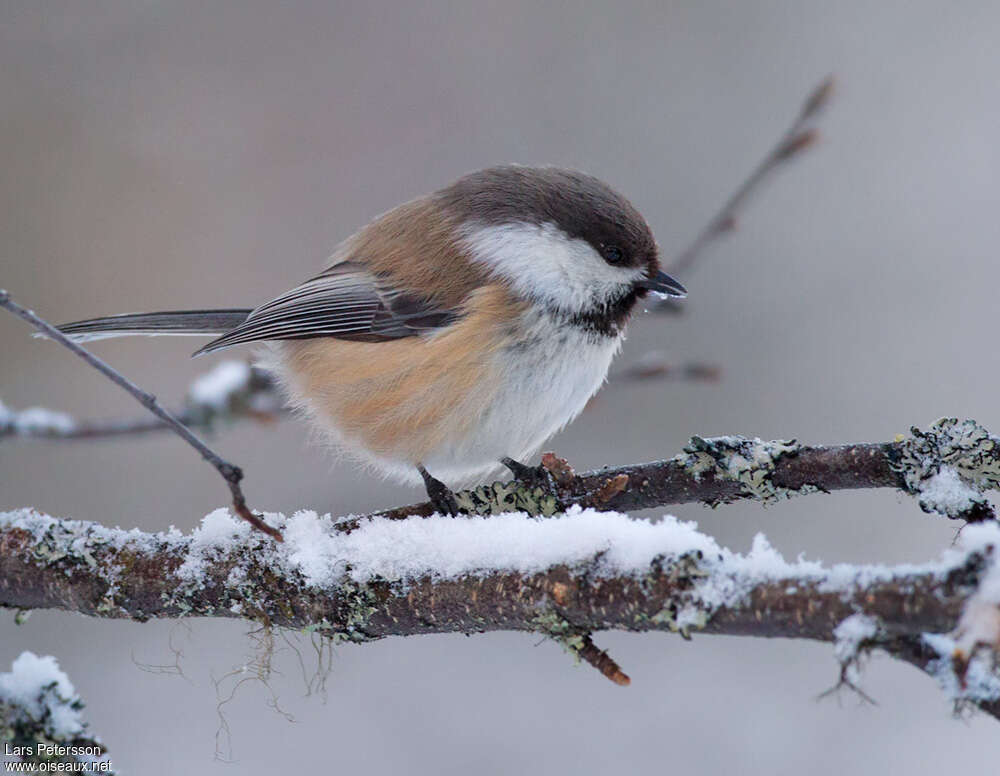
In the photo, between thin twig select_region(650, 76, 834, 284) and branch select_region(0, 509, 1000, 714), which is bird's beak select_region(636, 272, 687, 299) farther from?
branch select_region(0, 509, 1000, 714)

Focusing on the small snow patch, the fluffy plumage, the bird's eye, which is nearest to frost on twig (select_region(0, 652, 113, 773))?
the small snow patch

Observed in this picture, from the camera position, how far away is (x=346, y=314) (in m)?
2.47

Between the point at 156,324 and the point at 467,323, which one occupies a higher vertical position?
the point at 156,324

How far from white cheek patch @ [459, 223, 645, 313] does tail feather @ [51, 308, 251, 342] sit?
81 cm

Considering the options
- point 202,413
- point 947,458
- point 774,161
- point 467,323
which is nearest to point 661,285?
point 774,161

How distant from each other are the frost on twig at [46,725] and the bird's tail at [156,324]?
121 centimetres

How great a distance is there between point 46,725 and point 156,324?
142 centimetres

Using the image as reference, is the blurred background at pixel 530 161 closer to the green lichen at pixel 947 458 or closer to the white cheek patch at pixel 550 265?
the white cheek patch at pixel 550 265

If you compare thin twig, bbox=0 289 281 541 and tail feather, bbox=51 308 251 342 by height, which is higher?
tail feather, bbox=51 308 251 342

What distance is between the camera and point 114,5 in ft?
15.6

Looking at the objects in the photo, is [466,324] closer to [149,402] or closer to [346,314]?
[346,314]

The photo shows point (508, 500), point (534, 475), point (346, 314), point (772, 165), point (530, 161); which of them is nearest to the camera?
point (508, 500)

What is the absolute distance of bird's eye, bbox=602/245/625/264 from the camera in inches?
93.3

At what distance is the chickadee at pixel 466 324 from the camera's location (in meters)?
2.23
